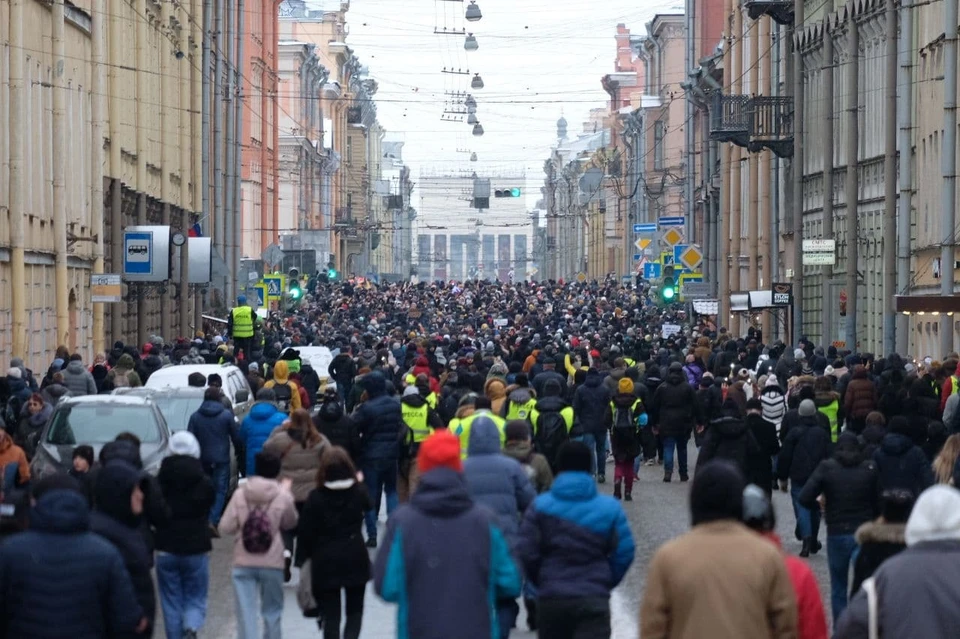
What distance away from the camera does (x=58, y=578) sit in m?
8.52

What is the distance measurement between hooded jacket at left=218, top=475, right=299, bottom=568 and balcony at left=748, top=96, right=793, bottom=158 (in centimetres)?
3576

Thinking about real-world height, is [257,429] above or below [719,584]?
below

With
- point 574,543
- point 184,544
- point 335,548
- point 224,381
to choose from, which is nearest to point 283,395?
point 224,381

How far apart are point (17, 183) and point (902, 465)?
20.5 metres

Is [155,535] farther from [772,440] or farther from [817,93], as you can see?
[817,93]

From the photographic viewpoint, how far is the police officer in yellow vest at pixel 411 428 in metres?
19.1

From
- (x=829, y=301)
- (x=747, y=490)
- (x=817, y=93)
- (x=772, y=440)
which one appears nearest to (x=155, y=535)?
(x=747, y=490)

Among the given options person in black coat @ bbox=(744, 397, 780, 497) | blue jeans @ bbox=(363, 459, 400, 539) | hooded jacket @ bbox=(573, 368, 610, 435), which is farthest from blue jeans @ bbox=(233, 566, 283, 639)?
hooded jacket @ bbox=(573, 368, 610, 435)

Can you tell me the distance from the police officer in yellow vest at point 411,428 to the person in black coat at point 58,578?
413 inches

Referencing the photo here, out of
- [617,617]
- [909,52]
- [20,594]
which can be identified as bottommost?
[617,617]

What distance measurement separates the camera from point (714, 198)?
66188mm

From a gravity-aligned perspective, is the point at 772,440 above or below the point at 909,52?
below

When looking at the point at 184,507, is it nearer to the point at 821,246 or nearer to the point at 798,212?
the point at 821,246

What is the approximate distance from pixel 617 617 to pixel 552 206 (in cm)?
18292
